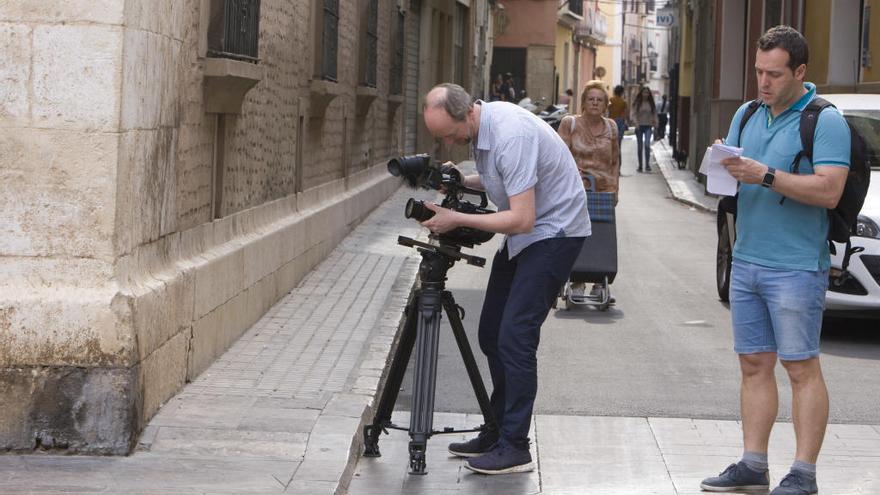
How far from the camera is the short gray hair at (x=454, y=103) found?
6.01 metres

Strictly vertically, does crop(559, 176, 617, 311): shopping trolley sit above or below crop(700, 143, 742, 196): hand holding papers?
below

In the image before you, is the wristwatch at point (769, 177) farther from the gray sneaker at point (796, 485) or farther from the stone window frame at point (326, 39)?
the stone window frame at point (326, 39)

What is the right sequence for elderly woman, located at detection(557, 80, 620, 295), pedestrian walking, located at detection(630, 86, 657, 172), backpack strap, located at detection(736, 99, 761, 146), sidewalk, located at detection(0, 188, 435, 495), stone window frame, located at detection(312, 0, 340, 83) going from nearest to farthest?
sidewalk, located at detection(0, 188, 435, 495) → backpack strap, located at detection(736, 99, 761, 146) → elderly woman, located at detection(557, 80, 620, 295) → stone window frame, located at detection(312, 0, 340, 83) → pedestrian walking, located at detection(630, 86, 657, 172)

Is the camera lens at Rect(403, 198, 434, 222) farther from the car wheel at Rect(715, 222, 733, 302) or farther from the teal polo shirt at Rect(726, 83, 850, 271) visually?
the car wheel at Rect(715, 222, 733, 302)

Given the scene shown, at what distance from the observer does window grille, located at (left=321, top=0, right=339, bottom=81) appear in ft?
43.1

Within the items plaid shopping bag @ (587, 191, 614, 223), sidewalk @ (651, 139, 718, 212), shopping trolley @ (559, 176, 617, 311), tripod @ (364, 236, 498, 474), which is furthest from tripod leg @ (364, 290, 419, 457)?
sidewalk @ (651, 139, 718, 212)

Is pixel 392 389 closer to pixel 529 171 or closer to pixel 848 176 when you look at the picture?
pixel 529 171

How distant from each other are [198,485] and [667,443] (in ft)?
8.03

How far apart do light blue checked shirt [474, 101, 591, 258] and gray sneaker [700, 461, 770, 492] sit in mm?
1158

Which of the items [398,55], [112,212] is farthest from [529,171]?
[398,55]

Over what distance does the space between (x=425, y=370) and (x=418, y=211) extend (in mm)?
692

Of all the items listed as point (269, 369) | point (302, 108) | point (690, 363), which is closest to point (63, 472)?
point (269, 369)

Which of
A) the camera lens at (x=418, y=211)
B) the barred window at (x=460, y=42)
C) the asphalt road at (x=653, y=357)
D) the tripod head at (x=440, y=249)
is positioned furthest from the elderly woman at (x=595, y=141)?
the barred window at (x=460, y=42)

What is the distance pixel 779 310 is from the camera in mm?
5918
